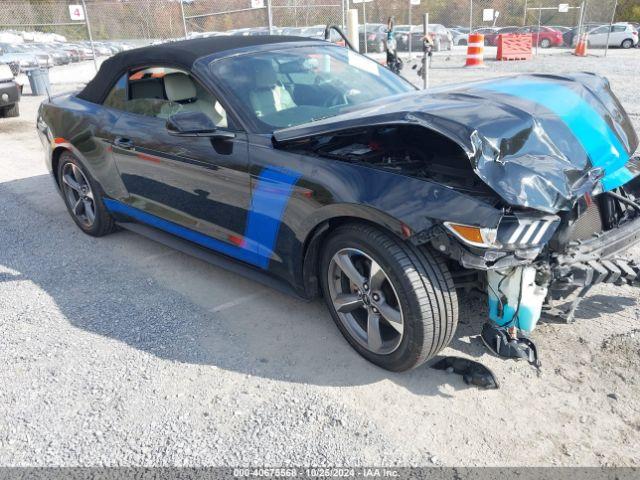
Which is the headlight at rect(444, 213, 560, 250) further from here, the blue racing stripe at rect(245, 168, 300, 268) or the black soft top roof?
the black soft top roof

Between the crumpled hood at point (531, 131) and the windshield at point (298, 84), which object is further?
the windshield at point (298, 84)

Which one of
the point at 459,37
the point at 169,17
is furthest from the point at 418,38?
the point at 169,17

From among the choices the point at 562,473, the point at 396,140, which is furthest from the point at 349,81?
the point at 562,473

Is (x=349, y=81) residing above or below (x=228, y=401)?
above

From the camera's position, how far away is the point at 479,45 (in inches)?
714

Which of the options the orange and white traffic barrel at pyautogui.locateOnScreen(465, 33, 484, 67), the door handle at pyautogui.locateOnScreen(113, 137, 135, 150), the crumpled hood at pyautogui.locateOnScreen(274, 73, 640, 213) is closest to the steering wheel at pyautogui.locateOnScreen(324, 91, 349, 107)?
the crumpled hood at pyautogui.locateOnScreen(274, 73, 640, 213)

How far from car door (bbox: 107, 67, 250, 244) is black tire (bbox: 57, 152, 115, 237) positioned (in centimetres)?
46

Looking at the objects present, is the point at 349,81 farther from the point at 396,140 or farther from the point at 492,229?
the point at 492,229

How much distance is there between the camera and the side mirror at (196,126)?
3213mm

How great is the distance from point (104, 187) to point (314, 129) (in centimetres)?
238

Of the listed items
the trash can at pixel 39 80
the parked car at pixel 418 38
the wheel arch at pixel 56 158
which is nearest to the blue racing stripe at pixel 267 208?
the wheel arch at pixel 56 158

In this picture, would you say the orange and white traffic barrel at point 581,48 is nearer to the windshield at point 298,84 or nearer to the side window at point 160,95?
the windshield at point 298,84

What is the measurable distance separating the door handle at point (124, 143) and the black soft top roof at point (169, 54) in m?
0.54

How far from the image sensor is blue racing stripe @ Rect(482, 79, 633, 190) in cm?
276
